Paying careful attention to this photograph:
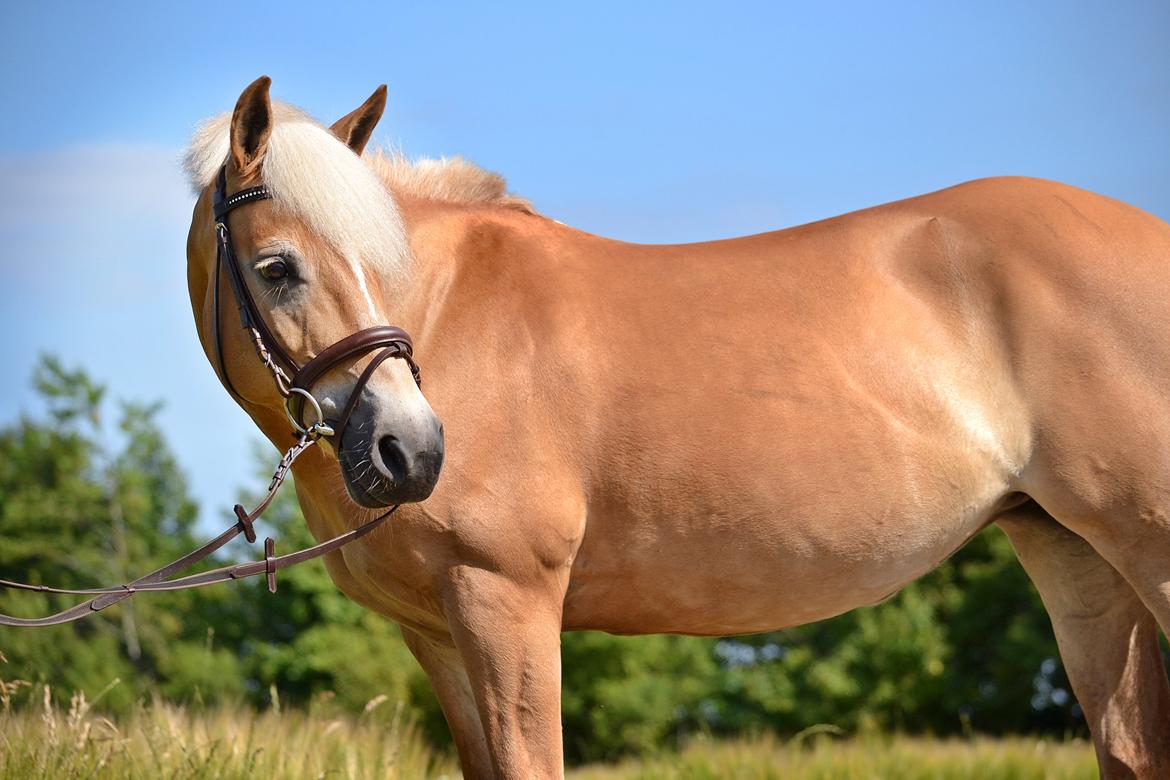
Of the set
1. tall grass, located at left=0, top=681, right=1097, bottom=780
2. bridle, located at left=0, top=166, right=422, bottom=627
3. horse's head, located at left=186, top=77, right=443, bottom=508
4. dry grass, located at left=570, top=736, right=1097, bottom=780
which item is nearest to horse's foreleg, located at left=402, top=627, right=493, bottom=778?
bridle, located at left=0, top=166, right=422, bottom=627

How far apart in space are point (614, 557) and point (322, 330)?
4.02 ft

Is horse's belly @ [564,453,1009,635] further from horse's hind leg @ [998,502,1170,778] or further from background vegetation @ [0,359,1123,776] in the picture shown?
background vegetation @ [0,359,1123,776]

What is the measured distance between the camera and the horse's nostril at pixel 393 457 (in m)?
2.97

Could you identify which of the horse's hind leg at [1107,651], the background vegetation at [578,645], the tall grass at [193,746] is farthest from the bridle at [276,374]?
the background vegetation at [578,645]

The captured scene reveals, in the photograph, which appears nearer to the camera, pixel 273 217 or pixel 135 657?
pixel 273 217

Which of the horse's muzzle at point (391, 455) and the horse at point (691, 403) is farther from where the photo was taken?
the horse at point (691, 403)

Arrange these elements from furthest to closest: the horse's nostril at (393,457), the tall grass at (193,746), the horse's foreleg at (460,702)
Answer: the tall grass at (193,746), the horse's foreleg at (460,702), the horse's nostril at (393,457)

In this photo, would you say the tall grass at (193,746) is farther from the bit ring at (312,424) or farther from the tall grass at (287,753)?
the bit ring at (312,424)

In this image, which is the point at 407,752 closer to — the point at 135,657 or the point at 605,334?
the point at 605,334

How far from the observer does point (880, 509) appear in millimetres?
3582

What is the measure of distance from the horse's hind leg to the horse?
18.2 inches

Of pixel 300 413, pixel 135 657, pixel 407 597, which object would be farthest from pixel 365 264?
pixel 135 657

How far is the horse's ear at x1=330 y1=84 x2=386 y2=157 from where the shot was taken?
3625 mm

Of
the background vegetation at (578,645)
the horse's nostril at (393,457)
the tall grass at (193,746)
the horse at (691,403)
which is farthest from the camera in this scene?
the background vegetation at (578,645)
